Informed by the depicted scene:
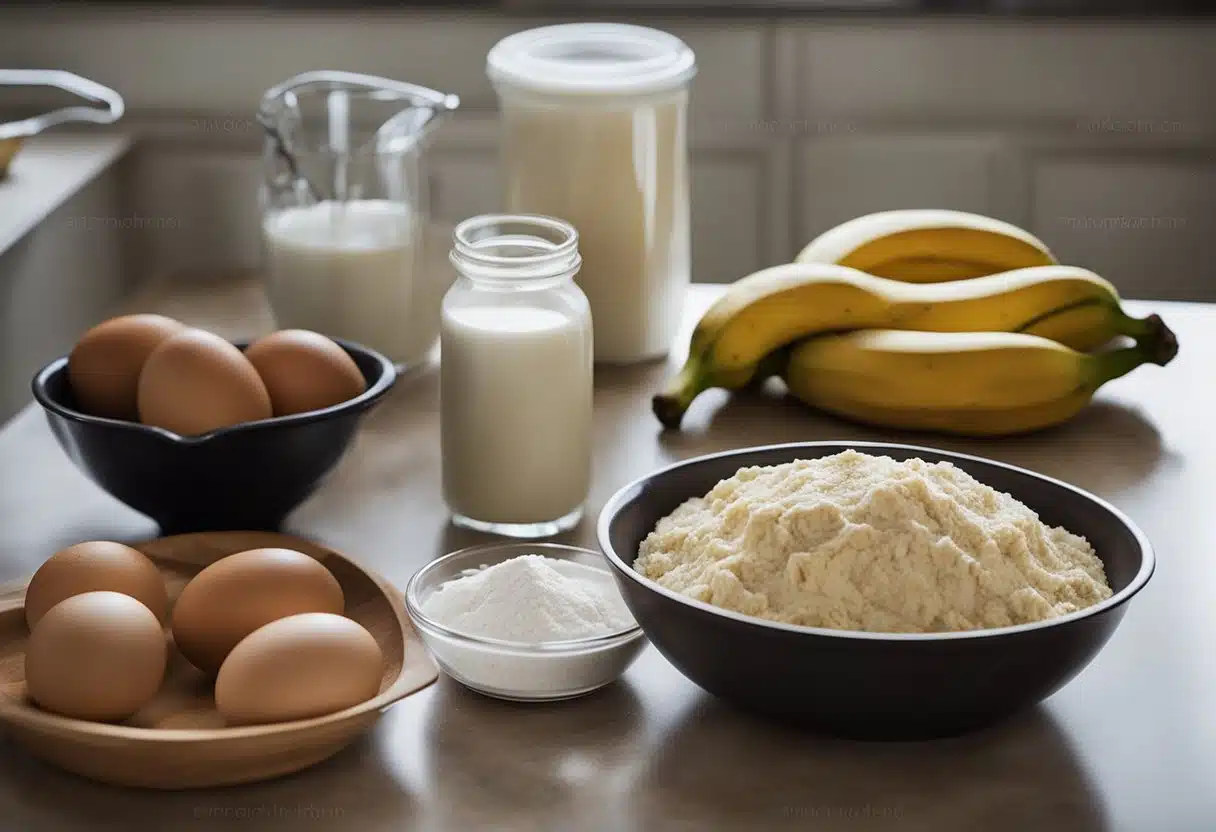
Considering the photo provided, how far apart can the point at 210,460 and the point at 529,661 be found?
0.99ft

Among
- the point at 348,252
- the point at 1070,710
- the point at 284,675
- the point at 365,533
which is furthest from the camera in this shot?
the point at 348,252

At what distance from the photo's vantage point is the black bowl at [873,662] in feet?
2.59

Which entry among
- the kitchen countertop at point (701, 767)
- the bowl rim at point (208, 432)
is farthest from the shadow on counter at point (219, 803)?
the bowl rim at point (208, 432)

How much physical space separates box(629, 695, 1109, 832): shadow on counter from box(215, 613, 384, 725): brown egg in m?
0.16

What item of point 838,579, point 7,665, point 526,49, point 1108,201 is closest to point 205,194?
point 526,49

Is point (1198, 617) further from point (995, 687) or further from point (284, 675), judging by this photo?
point (284, 675)

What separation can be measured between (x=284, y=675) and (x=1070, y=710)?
449mm

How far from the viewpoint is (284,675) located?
0.81 metres

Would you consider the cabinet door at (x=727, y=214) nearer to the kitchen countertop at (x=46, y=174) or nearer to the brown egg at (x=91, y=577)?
the kitchen countertop at (x=46, y=174)

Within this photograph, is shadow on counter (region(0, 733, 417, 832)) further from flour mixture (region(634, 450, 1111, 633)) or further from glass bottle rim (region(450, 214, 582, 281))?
glass bottle rim (region(450, 214, 582, 281))

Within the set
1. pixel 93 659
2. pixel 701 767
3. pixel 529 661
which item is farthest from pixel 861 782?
pixel 93 659

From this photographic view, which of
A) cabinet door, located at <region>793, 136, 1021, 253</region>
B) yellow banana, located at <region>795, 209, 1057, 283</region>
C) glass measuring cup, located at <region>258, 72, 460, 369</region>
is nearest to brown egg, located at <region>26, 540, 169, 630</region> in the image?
glass measuring cup, located at <region>258, 72, 460, 369</region>

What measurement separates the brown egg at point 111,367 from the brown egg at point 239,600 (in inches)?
10.7

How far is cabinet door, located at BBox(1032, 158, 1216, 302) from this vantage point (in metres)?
2.48
